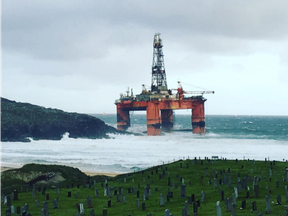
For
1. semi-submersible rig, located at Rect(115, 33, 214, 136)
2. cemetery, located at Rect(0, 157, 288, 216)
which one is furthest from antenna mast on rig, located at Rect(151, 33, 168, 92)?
cemetery, located at Rect(0, 157, 288, 216)

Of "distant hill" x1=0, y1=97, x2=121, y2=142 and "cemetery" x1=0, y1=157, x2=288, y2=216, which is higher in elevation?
"distant hill" x1=0, y1=97, x2=121, y2=142

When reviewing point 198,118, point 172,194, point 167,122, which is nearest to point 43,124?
point 167,122

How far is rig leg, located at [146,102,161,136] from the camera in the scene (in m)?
113

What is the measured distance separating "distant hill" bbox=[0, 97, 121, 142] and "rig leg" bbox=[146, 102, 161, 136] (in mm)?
12648

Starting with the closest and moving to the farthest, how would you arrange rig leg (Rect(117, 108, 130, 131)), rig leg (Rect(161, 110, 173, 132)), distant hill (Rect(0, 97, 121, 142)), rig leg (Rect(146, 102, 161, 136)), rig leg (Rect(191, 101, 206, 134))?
distant hill (Rect(0, 97, 121, 142)) < rig leg (Rect(146, 102, 161, 136)) < rig leg (Rect(191, 101, 206, 134)) < rig leg (Rect(117, 108, 130, 131)) < rig leg (Rect(161, 110, 173, 132))

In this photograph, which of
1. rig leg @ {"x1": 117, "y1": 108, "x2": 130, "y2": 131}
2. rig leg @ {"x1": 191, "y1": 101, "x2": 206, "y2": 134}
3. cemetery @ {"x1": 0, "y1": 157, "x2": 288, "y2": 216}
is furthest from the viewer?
rig leg @ {"x1": 117, "y1": 108, "x2": 130, "y2": 131}

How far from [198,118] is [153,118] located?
557 inches

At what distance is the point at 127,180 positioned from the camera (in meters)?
33.7

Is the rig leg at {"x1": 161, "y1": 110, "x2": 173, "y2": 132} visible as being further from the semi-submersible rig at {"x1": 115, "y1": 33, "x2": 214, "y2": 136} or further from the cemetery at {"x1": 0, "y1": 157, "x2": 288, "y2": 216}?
the cemetery at {"x1": 0, "y1": 157, "x2": 288, "y2": 216}

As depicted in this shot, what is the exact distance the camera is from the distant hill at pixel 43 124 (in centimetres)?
10688

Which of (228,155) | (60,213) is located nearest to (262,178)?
(60,213)

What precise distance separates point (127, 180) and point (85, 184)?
3.36 m

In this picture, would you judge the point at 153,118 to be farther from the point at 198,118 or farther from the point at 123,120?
the point at 123,120

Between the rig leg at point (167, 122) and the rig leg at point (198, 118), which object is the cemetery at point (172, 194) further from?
the rig leg at point (167, 122)
